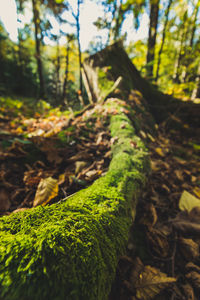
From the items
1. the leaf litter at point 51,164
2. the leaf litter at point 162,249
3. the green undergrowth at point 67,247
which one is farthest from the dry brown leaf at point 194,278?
the leaf litter at point 51,164

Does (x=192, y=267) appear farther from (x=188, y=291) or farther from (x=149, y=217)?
(x=149, y=217)

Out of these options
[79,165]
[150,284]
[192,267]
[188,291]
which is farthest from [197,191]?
[79,165]

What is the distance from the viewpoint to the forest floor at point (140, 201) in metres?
0.93

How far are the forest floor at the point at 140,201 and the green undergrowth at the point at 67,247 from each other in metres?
0.35

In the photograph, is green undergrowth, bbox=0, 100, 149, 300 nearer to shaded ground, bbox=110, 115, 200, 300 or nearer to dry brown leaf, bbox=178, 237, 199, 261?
shaded ground, bbox=110, 115, 200, 300

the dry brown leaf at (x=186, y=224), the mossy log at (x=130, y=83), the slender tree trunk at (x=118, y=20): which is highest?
the slender tree trunk at (x=118, y=20)

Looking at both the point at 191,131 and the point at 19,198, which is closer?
the point at 19,198

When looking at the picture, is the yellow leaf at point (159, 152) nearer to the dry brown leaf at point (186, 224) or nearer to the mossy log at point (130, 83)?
the dry brown leaf at point (186, 224)

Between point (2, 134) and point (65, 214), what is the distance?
225 cm

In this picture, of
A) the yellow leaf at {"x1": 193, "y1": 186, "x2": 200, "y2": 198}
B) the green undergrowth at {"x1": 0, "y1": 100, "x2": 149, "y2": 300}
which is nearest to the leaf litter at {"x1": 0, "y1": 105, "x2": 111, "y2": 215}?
the green undergrowth at {"x1": 0, "y1": 100, "x2": 149, "y2": 300}

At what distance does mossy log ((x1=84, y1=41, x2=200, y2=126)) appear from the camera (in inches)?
163

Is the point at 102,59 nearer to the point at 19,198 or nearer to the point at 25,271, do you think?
the point at 19,198

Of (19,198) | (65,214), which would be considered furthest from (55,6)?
(65,214)

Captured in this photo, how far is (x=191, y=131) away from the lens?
4.02m
